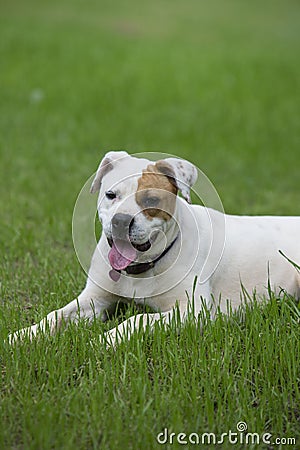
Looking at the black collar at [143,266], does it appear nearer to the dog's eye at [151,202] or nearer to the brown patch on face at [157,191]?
the brown patch on face at [157,191]

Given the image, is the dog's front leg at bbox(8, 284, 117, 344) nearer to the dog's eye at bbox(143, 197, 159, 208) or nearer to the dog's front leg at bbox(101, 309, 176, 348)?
the dog's front leg at bbox(101, 309, 176, 348)

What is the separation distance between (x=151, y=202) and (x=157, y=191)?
66 millimetres

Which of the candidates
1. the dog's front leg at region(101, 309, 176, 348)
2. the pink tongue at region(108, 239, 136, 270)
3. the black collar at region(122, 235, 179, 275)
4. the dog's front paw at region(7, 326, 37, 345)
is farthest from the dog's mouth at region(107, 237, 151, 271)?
the dog's front paw at region(7, 326, 37, 345)

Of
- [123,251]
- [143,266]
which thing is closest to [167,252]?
[143,266]

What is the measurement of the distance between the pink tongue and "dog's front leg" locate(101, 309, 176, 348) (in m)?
0.26

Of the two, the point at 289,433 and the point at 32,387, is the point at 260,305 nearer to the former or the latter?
the point at 289,433

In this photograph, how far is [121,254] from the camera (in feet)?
11.9

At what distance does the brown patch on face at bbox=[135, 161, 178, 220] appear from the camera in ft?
11.5

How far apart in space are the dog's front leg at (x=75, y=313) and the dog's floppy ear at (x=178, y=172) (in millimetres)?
711

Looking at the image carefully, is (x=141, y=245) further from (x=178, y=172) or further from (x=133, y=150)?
(x=133, y=150)

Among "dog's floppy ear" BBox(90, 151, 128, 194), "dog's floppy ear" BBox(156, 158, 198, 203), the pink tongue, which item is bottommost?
the pink tongue

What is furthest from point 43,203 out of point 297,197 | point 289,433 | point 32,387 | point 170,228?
point 289,433

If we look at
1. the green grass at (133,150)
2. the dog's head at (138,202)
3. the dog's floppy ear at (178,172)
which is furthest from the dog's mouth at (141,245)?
the green grass at (133,150)

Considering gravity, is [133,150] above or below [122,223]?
above
